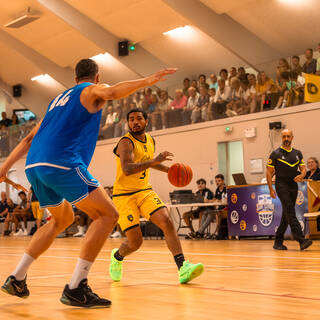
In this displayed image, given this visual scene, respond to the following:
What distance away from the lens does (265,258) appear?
8102 millimetres

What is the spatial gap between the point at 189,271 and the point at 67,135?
1846mm

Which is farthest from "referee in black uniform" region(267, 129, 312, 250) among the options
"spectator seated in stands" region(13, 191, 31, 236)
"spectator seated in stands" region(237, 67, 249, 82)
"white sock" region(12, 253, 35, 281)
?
"spectator seated in stands" region(13, 191, 31, 236)

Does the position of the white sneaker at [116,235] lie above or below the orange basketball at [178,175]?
below

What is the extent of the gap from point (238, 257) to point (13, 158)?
15.5ft

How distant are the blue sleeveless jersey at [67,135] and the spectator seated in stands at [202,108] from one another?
12205mm

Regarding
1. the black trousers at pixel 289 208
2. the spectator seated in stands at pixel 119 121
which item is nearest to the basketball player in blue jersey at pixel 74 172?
the black trousers at pixel 289 208

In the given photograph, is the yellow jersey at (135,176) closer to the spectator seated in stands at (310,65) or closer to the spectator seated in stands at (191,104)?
the spectator seated in stands at (310,65)

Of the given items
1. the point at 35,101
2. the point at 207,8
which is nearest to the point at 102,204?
the point at 207,8

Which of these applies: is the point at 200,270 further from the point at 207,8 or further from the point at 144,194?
the point at 207,8

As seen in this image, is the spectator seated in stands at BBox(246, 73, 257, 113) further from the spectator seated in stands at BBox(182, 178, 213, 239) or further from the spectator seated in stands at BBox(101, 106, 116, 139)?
the spectator seated in stands at BBox(101, 106, 116, 139)

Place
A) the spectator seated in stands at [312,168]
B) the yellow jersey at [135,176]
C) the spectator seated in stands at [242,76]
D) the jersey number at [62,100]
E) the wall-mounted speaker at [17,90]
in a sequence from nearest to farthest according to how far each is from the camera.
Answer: the jersey number at [62,100] < the yellow jersey at [135,176] < the spectator seated in stands at [312,168] < the spectator seated in stands at [242,76] < the wall-mounted speaker at [17,90]

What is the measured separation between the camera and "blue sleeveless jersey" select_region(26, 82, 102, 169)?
13.7 ft

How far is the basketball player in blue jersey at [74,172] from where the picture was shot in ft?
13.6

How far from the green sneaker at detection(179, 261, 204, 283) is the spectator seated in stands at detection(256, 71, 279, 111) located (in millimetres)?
9986
